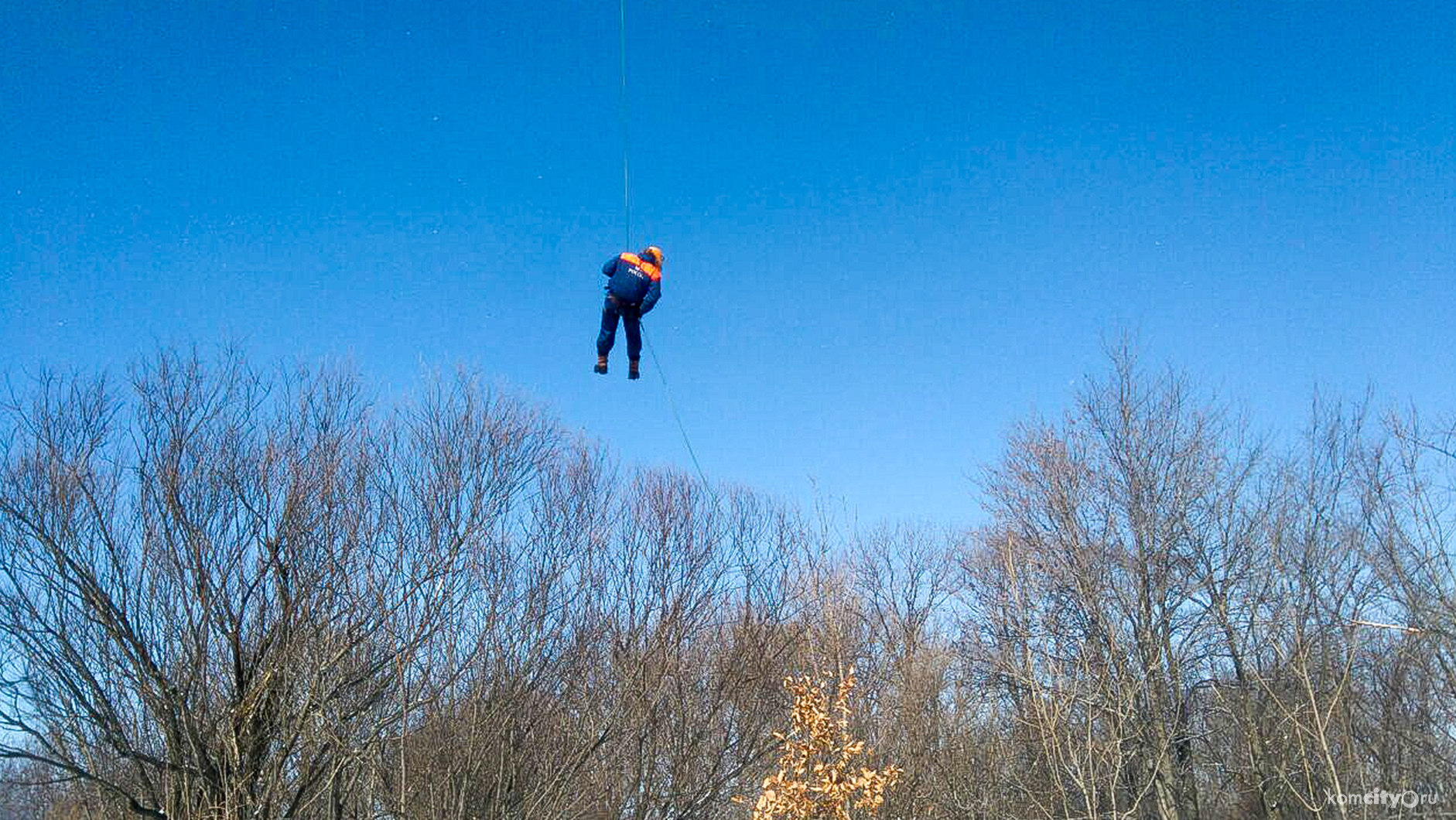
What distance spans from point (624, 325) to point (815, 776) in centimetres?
437

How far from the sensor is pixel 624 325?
32.0ft

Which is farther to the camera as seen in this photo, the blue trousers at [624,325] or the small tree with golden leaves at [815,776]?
the blue trousers at [624,325]

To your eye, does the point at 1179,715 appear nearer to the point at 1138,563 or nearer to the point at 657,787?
the point at 1138,563

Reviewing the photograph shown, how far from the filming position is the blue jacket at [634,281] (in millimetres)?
9469

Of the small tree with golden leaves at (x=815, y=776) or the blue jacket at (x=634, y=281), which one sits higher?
the blue jacket at (x=634, y=281)

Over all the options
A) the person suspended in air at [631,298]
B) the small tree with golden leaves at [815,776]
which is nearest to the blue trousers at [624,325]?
the person suspended in air at [631,298]

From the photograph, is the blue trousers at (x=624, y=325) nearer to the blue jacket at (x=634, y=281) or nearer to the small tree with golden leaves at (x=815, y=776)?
the blue jacket at (x=634, y=281)

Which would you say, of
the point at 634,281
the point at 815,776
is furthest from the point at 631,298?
the point at 815,776

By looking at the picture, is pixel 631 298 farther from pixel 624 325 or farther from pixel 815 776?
pixel 815 776

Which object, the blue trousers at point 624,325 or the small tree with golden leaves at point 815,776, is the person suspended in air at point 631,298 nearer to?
the blue trousers at point 624,325

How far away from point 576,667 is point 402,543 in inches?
184

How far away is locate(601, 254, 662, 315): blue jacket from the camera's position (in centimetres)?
947

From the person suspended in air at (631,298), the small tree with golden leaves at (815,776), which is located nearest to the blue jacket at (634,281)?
the person suspended in air at (631,298)

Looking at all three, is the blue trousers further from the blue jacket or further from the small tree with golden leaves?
the small tree with golden leaves
